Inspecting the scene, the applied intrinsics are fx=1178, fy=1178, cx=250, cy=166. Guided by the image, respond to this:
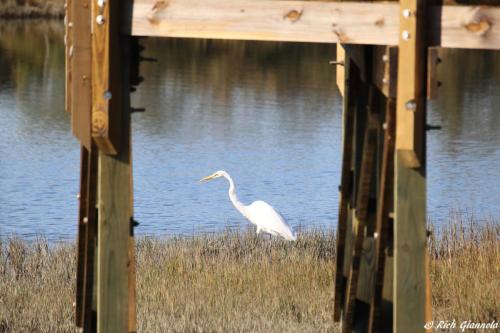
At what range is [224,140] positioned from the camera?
Answer: 17.7m

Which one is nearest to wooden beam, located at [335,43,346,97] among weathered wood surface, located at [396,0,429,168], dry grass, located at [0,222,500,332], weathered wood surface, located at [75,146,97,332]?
dry grass, located at [0,222,500,332]

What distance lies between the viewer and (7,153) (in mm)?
16516

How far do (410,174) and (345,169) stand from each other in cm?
201

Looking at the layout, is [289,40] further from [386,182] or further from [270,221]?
[270,221]

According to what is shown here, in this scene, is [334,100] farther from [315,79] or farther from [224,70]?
[224,70]

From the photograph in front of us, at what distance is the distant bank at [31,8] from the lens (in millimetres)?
33500

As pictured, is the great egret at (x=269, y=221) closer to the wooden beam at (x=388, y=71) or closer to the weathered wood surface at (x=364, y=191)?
the weathered wood surface at (x=364, y=191)

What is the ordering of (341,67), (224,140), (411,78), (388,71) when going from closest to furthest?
(411,78)
(388,71)
(341,67)
(224,140)

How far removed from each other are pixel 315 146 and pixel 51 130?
13.5 feet

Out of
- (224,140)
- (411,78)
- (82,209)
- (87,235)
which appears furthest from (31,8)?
(411,78)

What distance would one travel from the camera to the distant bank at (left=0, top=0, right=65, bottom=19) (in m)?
33.5

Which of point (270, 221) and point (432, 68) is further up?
point (432, 68)

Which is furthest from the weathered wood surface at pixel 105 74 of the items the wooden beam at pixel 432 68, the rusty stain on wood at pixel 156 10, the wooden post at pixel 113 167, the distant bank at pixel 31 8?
the distant bank at pixel 31 8

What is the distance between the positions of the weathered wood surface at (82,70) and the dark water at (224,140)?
695cm
